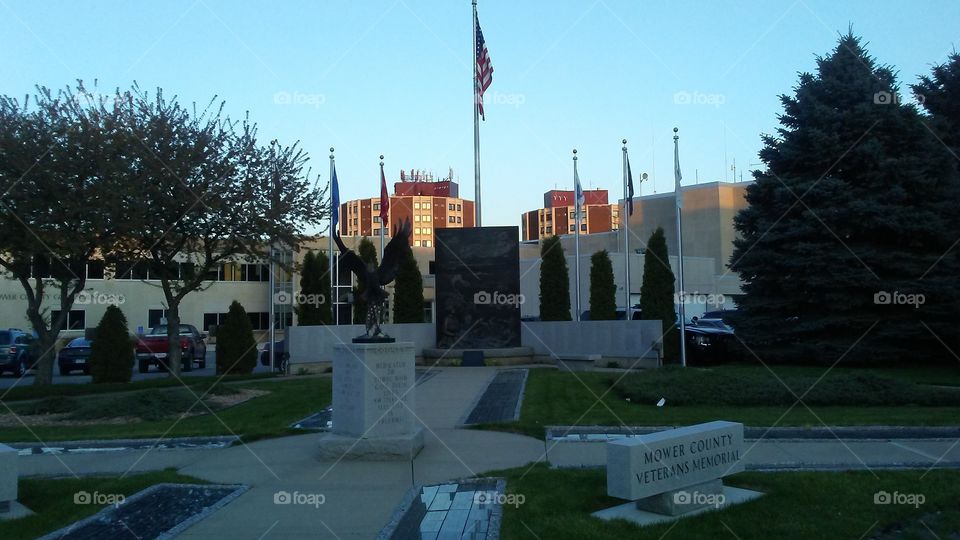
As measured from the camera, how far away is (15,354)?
28.5 m

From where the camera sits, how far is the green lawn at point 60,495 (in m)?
7.54

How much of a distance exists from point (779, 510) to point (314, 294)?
24953 millimetres

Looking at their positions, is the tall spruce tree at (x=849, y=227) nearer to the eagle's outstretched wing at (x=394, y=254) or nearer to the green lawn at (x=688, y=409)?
the green lawn at (x=688, y=409)

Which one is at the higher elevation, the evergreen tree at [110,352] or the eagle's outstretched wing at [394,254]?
the eagle's outstretched wing at [394,254]

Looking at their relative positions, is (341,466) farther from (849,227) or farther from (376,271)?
(849,227)

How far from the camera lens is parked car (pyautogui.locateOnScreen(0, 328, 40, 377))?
2808 centimetres

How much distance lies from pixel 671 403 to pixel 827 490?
776 cm

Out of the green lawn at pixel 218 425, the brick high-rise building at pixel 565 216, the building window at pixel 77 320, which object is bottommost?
the green lawn at pixel 218 425

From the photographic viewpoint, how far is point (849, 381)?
55.8ft

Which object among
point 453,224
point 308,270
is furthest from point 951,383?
point 453,224

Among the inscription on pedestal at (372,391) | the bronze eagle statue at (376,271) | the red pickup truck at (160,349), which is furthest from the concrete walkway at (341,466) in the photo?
the red pickup truck at (160,349)

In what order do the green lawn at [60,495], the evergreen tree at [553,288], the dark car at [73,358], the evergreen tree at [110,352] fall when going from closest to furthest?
the green lawn at [60,495] < the evergreen tree at [110,352] < the dark car at [73,358] < the evergreen tree at [553,288]

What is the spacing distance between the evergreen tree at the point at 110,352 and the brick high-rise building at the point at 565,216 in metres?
97.9

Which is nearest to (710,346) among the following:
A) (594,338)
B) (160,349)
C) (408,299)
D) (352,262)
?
(594,338)
